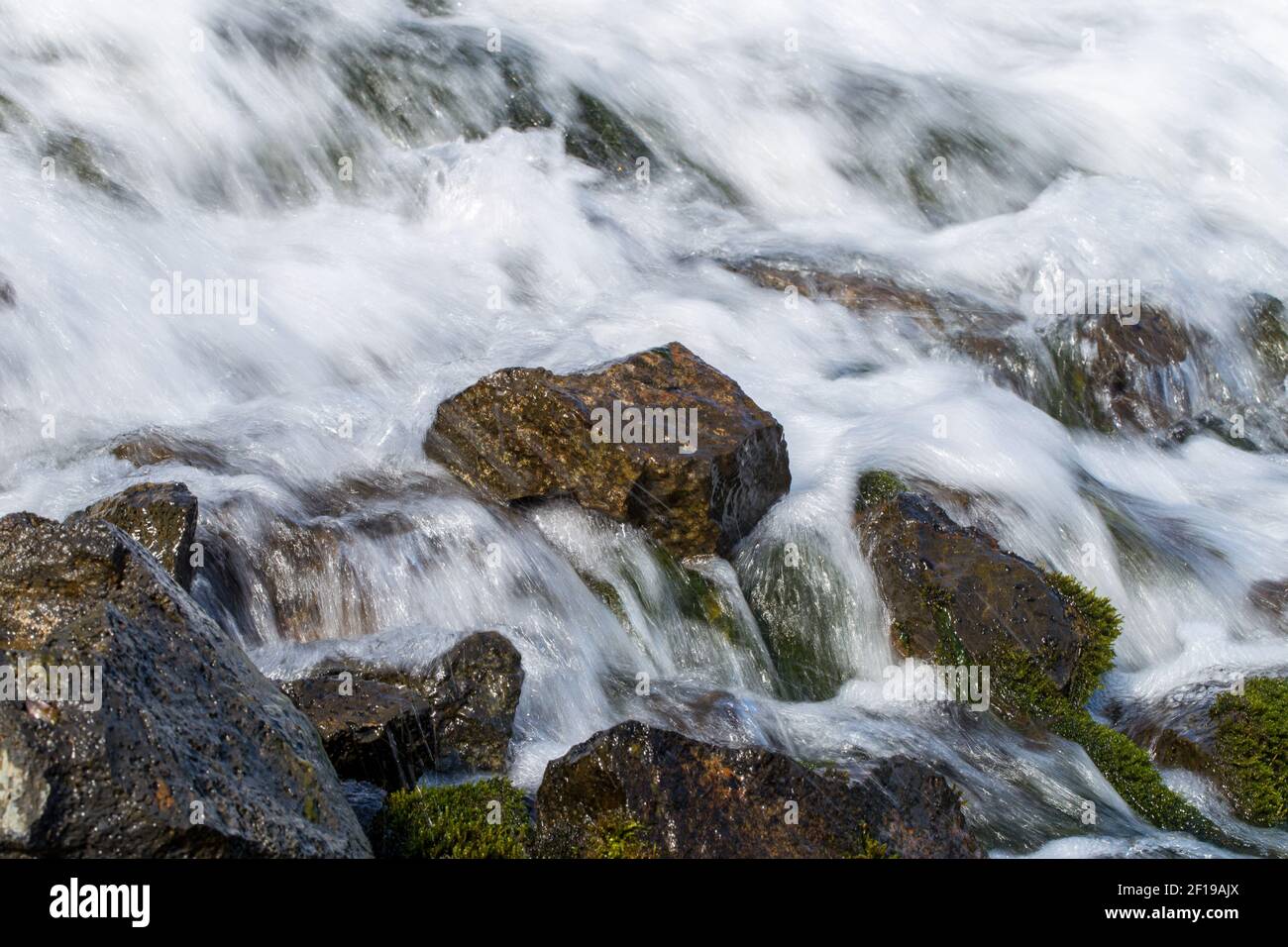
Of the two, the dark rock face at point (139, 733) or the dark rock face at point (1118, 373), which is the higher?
the dark rock face at point (1118, 373)

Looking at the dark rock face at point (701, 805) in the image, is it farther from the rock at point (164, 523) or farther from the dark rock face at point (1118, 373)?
the dark rock face at point (1118, 373)

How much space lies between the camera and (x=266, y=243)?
50.2ft

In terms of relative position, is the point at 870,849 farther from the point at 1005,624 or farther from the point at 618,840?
the point at 1005,624

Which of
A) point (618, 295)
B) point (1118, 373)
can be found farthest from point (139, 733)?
point (1118, 373)

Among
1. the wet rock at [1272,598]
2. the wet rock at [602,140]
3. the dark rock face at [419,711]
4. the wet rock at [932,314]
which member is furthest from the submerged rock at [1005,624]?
the wet rock at [602,140]

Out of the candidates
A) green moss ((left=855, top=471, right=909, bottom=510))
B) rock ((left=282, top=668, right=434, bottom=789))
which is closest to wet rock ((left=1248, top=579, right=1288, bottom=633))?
green moss ((left=855, top=471, right=909, bottom=510))

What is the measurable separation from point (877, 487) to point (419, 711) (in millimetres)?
5093

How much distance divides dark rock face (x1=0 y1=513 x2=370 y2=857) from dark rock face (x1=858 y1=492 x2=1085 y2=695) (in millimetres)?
5359

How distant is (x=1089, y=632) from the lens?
37.5 ft

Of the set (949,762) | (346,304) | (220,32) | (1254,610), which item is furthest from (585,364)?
(220,32)

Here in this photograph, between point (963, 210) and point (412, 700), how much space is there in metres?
12.9

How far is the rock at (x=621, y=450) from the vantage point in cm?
1127

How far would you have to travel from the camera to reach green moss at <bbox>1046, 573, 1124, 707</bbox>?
1122 cm

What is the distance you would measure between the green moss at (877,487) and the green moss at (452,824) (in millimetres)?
4982
